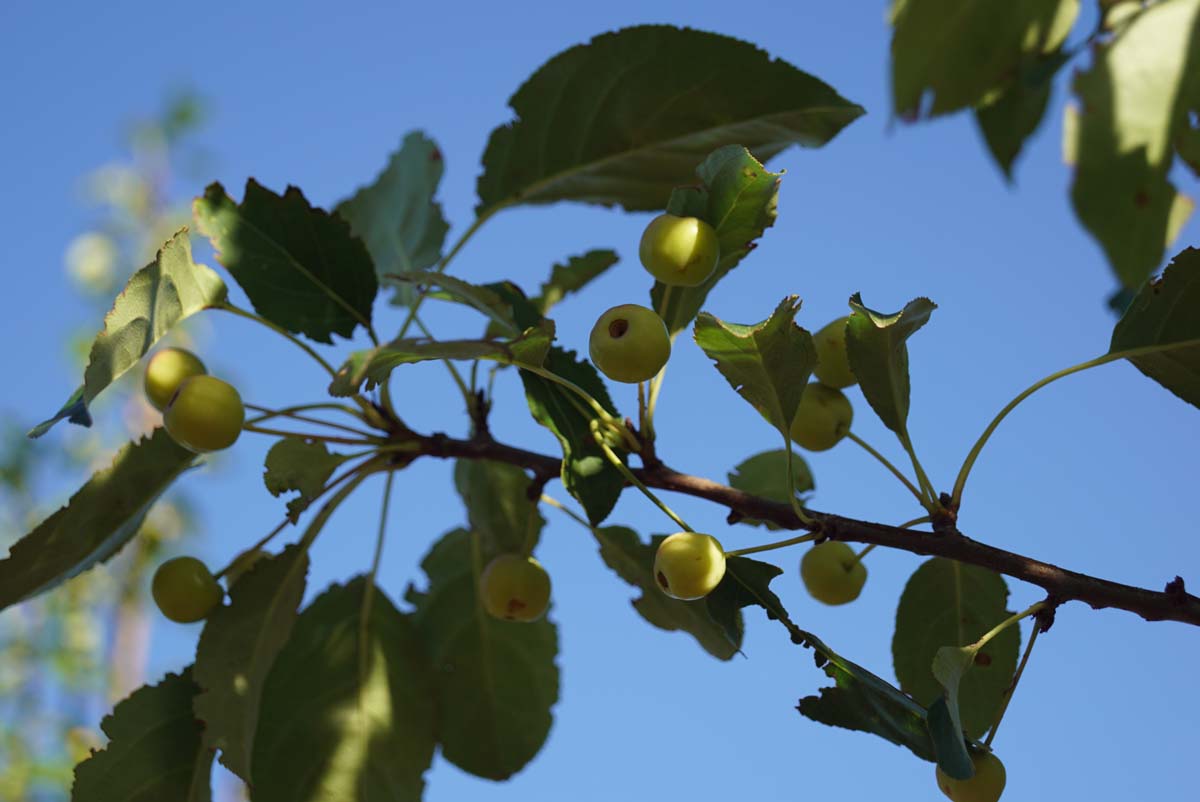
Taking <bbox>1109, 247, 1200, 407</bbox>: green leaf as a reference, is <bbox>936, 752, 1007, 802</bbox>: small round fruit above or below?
below

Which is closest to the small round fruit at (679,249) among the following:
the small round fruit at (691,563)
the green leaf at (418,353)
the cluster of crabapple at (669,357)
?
the cluster of crabapple at (669,357)

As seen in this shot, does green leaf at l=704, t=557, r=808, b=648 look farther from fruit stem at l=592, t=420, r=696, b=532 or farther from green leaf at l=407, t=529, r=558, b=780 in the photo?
green leaf at l=407, t=529, r=558, b=780

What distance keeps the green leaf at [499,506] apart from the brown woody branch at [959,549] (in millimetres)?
496

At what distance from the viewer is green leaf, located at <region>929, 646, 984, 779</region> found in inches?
36.1

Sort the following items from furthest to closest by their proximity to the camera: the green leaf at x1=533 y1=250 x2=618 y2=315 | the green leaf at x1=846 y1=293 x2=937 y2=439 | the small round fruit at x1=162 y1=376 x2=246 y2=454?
the green leaf at x1=533 y1=250 x2=618 y2=315, the small round fruit at x1=162 y1=376 x2=246 y2=454, the green leaf at x1=846 y1=293 x2=937 y2=439

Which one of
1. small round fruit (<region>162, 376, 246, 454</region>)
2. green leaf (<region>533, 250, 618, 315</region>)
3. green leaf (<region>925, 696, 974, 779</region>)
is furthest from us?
green leaf (<region>533, 250, 618, 315</region>)

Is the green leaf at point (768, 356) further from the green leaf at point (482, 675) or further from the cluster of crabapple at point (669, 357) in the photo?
the green leaf at point (482, 675)

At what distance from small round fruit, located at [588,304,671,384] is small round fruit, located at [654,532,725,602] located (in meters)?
0.18

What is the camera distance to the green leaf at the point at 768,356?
112 cm

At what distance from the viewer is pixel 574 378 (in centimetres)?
128

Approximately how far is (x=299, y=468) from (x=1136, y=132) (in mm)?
1417

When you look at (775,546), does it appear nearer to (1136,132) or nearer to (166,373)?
(166,373)

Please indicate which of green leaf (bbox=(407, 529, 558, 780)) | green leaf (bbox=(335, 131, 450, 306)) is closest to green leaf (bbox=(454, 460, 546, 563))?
green leaf (bbox=(407, 529, 558, 780))

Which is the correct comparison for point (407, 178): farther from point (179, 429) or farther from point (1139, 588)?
point (1139, 588)
